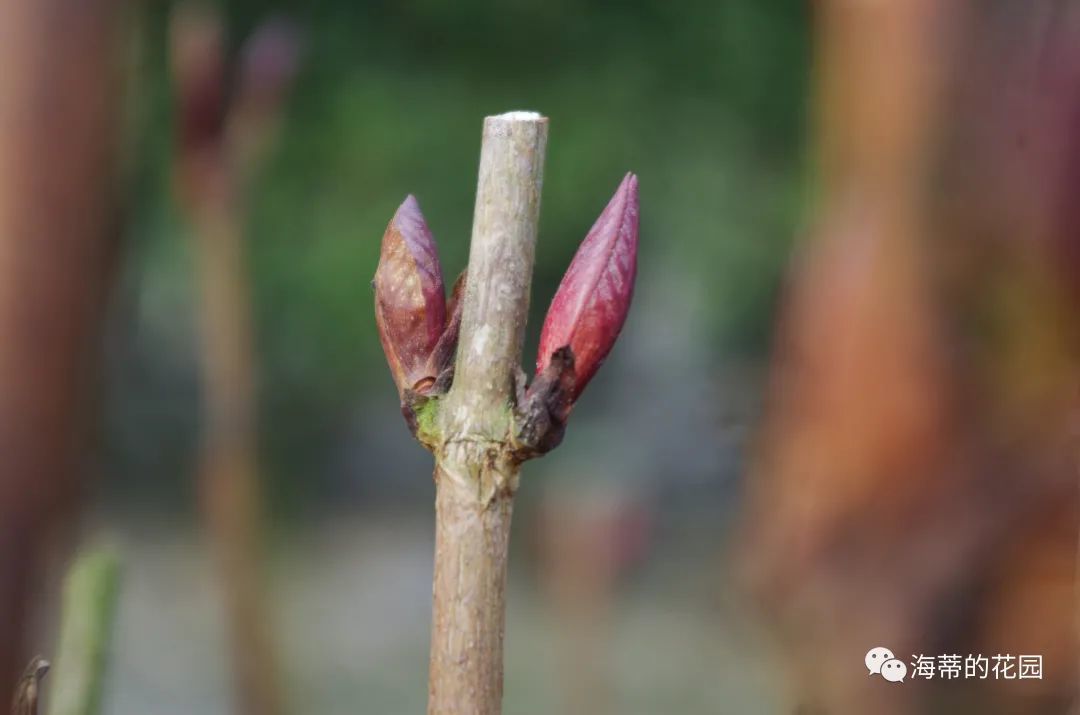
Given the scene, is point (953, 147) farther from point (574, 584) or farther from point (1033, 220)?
point (574, 584)

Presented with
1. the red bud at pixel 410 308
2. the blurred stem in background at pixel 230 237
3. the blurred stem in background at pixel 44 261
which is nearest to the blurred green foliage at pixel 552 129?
the blurred stem in background at pixel 230 237

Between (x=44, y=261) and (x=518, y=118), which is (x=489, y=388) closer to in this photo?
(x=518, y=118)

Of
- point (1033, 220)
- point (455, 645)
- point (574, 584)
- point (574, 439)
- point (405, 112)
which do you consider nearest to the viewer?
point (455, 645)

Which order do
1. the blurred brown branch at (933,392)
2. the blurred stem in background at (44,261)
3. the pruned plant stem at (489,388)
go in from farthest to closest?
1. the blurred brown branch at (933,392)
2. the blurred stem in background at (44,261)
3. the pruned plant stem at (489,388)

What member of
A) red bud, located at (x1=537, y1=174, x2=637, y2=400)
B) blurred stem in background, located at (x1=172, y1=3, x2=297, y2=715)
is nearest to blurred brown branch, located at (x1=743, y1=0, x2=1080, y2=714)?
blurred stem in background, located at (x1=172, y1=3, x2=297, y2=715)

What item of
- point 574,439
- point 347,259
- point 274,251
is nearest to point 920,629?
point 347,259

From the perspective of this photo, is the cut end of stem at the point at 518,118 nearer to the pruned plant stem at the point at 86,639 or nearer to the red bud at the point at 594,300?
the red bud at the point at 594,300

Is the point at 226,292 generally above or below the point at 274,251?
below
